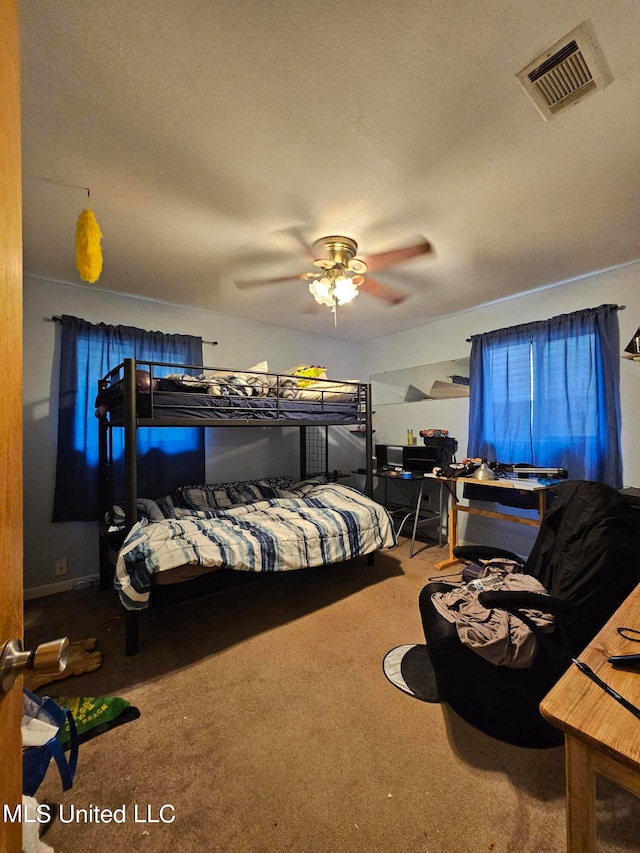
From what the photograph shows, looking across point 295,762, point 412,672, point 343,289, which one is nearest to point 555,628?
point 412,672

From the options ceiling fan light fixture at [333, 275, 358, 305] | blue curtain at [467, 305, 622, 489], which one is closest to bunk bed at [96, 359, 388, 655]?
ceiling fan light fixture at [333, 275, 358, 305]

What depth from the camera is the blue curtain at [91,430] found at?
2.81 meters

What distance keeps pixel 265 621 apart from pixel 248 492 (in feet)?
4.28

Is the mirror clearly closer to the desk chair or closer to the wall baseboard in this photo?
the desk chair

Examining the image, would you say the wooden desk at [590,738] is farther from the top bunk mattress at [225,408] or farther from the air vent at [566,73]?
the top bunk mattress at [225,408]

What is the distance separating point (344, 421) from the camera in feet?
10.7

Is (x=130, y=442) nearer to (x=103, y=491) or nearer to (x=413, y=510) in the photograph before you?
(x=103, y=491)

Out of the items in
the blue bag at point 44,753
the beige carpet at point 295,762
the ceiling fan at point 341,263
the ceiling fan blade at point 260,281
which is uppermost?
the ceiling fan blade at point 260,281

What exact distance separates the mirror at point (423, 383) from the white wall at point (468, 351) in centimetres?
7

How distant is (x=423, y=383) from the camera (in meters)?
4.18

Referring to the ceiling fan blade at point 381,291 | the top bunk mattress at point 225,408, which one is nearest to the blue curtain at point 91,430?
the top bunk mattress at point 225,408

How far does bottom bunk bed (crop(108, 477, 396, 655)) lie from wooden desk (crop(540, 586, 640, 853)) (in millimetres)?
1721

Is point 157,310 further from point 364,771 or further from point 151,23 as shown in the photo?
point 364,771

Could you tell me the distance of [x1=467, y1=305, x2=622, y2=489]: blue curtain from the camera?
268 cm
